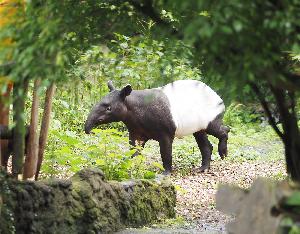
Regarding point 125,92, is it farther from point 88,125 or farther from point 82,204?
point 82,204

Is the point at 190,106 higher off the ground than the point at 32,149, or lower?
higher

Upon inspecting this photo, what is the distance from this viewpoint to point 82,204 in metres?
5.77

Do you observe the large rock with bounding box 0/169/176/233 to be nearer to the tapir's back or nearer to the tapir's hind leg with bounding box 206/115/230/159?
the tapir's back

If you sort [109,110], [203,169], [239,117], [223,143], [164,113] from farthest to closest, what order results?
[239,117] → [223,143] → [203,169] → [164,113] → [109,110]

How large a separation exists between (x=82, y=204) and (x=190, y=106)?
4698mm

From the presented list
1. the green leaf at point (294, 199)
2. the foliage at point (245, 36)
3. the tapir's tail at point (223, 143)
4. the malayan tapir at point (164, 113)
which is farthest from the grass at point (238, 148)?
the green leaf at point (294, 199)

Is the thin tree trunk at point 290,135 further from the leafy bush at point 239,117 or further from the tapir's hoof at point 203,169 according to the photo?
the leafy bush at point 239,117

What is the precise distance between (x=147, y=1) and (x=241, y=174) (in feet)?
23.5

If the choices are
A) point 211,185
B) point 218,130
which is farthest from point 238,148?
point 211,185

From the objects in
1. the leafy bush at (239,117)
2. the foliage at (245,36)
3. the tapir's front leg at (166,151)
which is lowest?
the foliage at (245,36)

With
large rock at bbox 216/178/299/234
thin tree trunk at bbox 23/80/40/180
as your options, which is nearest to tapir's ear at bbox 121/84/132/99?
thin tree trunk at bbox 23/80/40/180

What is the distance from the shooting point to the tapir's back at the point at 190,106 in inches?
395

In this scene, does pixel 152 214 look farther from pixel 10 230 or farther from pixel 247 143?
pixel 247 143

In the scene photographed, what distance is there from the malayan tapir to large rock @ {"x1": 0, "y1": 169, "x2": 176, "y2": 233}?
7.61 ft
